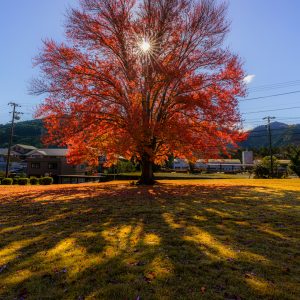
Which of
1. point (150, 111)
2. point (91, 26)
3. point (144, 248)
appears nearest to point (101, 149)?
point (150, 111)

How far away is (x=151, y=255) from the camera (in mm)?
4234

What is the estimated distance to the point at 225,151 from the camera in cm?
1689

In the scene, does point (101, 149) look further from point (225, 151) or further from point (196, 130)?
point (225, 151)

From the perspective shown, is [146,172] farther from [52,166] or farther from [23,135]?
[23,135]

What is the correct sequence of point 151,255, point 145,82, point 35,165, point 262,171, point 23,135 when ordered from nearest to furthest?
1. point 151,255
2. point 145,82
3. point 262,171
4. point 35,165
5. point 23,135

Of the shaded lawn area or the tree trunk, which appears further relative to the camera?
the tree trunk

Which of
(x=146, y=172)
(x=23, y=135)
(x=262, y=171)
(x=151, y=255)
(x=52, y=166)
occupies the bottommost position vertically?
(x=151, y=255)

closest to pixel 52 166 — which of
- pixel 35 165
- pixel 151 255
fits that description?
pixel 35 165

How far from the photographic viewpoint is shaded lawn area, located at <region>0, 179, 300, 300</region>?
127 inches

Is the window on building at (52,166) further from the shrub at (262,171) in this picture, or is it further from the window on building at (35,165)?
the shrub at (262,171)

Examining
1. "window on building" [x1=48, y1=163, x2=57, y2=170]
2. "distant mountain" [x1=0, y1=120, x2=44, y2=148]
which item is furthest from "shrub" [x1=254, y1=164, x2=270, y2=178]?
"distant mountain" [x1=0, y1=120, x2=44, y2=148]

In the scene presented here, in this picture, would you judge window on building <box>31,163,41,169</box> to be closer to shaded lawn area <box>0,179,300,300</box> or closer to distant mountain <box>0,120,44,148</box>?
shaded lawn area <box>0,179,300,300</box>

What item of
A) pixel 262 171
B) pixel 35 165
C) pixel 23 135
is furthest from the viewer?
pixel 23 135

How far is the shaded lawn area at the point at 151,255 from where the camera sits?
127 inches
